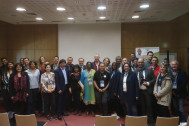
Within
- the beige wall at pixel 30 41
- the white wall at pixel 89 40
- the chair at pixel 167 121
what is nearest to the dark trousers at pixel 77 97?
the chair at pixel 167 121

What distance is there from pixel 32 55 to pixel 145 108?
24.4ft

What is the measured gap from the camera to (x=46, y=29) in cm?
972

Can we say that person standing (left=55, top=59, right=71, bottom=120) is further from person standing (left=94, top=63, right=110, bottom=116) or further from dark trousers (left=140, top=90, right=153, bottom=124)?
dark trousers (left=140, top=90, right=153, bottom=124)

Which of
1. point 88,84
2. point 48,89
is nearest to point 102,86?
point 88,84

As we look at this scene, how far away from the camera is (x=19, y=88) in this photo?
14.2 ft

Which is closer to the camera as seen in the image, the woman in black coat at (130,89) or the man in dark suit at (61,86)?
the woman in black coat at (130,89)

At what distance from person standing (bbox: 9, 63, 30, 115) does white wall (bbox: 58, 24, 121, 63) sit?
5310 millimetres

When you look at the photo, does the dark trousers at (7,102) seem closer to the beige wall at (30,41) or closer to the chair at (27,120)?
the chair at (27,120)

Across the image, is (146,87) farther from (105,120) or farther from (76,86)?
(76,86)

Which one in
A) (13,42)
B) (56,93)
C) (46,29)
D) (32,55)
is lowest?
(56,93)

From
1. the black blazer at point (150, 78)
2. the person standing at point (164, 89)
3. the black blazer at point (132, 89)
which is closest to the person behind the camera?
the person standing at point (164, 89)

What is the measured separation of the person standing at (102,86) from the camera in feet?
15.8

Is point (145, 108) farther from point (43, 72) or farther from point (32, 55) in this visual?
point (32, 55)

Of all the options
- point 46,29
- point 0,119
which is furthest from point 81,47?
point 0,119
